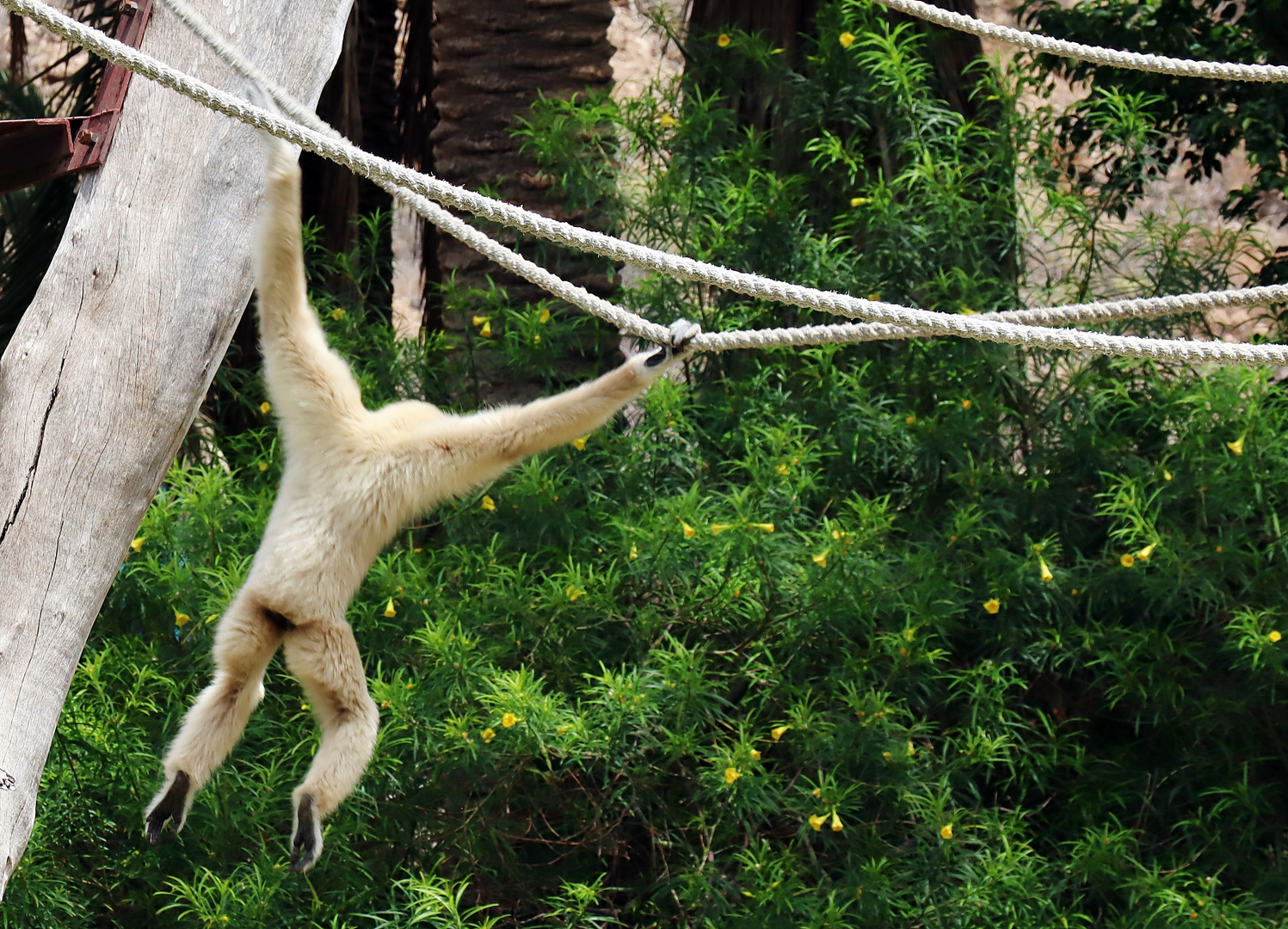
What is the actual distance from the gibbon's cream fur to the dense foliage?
0.91 meters

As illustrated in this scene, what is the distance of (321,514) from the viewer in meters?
3.05

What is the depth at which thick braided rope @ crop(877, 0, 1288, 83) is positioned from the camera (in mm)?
3043

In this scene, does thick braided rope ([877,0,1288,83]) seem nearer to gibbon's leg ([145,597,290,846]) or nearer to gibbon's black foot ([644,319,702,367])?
gibbon's black foot ([644,319,702,367])

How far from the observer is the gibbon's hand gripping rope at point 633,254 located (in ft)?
7.04

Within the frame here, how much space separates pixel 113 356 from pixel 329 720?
1.05 metres

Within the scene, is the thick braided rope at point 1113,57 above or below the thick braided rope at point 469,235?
above

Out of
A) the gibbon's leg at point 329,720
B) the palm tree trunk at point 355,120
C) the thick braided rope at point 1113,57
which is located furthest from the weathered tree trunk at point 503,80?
the gibbon's leg at point 329,720

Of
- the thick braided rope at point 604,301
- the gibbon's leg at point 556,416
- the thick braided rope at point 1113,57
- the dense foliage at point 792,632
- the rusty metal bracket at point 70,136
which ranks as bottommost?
the dense foliage at point 792,632

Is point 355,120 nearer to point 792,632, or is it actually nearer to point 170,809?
point 792,632

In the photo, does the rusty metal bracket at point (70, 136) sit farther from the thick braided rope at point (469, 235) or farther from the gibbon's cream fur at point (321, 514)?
the gibbon's cream fur at point (321, 514)

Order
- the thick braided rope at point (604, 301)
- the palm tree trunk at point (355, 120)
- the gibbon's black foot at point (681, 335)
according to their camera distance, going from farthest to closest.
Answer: the palm tree trunk at point (355, 120) → the gibbon's black foot at point (681, 335) → the thick braided rope at point (604, 301)

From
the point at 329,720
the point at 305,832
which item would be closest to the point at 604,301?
the point at 329,720

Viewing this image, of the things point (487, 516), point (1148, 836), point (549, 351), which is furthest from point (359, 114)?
point (1148, 836)

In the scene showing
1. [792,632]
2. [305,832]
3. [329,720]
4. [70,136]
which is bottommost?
[792,632]
